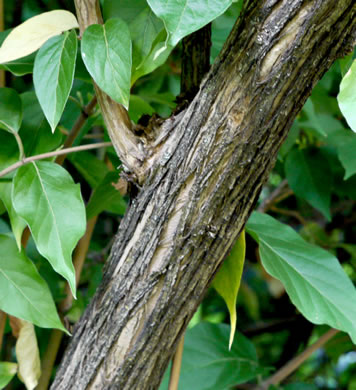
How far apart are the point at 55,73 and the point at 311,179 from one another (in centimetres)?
51

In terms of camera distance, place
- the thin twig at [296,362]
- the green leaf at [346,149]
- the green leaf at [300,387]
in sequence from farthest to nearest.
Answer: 1. the green leaf at [300,387]
2. the thin twig at [296,362]
3. the green leaf at [346,149]

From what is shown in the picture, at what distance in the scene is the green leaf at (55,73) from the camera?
38 centimetres

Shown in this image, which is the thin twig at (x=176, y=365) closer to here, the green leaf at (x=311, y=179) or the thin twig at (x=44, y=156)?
the thin twig at (x=44, y=156)

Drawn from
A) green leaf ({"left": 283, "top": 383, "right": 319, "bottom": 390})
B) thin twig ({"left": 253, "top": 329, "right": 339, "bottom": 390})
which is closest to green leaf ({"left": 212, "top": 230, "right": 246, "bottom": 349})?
thin twig ({"left": 253, "top": 329, "right": 339, "bottom": 390})

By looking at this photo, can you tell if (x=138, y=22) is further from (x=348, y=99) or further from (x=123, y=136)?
(x=348, y=99)

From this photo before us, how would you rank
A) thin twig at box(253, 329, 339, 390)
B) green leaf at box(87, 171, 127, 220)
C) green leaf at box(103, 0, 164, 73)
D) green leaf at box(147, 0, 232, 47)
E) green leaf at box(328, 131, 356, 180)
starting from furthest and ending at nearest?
1. thin twig at box(253, 329, 339, 390)
2. green leaf at box(328, 131, 356, 180)
3. green leaf at box(87, 171, 127, 220)
4. green leaf at box(103, 0, 164, 73)
5. green leaf at box(147, 0, 232, 47)

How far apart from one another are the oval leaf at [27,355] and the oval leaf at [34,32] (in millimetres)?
267

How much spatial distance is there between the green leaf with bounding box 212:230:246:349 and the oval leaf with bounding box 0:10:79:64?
225 mm

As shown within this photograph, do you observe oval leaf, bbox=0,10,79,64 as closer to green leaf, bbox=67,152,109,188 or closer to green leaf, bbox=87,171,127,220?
green leaf, bbox=87,171,127,220

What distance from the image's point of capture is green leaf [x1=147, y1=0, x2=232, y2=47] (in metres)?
0.30

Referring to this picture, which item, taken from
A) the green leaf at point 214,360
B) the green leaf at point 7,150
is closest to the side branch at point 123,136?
the green leaf at point 7,150

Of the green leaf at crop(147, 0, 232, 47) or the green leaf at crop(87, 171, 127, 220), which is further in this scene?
the green leaf at crop(87, 171, 127, 220)

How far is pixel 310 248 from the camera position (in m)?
0.54

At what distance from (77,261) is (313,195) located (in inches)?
14.7
